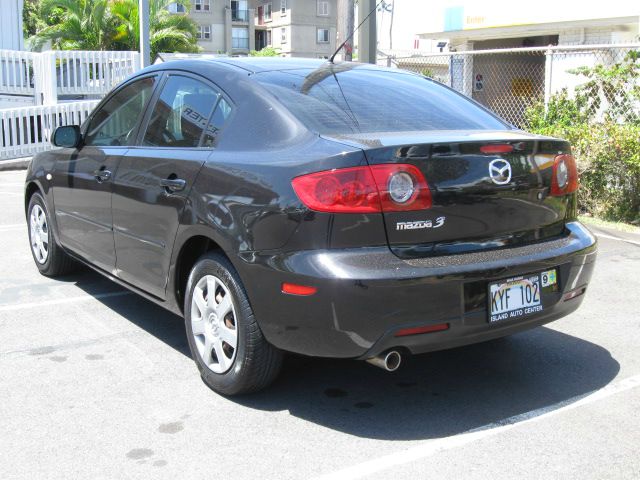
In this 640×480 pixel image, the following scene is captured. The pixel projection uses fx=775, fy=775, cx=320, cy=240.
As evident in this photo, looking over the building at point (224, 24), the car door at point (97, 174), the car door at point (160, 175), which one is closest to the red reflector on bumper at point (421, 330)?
the car door at point (160, 175)

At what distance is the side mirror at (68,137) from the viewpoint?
531cm

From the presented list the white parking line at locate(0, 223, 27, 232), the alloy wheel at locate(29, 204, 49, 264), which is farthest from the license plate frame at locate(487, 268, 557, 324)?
the white parking line at locate(0, 223, 27, 232)

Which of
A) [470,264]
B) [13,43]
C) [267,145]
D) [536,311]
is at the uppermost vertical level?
[13,43]

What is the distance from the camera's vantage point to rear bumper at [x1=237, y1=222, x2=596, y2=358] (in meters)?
3.24

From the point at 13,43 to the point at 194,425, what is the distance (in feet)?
65.6

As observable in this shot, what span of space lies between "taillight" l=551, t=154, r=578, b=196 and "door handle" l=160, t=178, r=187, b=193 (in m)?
1.88

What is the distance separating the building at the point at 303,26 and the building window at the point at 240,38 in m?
2.56

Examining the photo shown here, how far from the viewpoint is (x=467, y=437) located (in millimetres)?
3463

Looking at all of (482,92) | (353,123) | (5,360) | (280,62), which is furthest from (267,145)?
(482,92)

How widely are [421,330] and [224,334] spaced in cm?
102

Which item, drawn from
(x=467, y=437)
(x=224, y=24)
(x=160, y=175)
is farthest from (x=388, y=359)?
(x=224, y=24)

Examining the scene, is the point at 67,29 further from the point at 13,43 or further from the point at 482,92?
the point at 482,92

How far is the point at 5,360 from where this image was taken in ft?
14.4

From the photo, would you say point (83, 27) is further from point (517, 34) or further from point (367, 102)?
point (367, 102)
